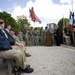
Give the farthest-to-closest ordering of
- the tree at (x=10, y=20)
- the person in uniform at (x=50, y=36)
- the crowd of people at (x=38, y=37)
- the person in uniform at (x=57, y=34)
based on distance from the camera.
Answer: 1. the tree at (x=10, y=20)
2. the crowd of people at (x=38, y=37)
3. the person in uniform at (x=50, y=36)
4. the person in uniform at (x=57, y=34)

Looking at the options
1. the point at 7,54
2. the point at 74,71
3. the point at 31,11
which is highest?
the point at 31,11

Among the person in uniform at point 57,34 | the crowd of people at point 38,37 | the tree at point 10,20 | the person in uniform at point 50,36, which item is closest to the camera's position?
the person in uniform at point 57,34

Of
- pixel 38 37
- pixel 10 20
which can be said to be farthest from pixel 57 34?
pixel 10 20

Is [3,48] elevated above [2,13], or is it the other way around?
[2,13]

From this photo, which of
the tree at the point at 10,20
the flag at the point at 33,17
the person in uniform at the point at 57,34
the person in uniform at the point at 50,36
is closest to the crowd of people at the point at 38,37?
the person in uniform at the point at 50,36

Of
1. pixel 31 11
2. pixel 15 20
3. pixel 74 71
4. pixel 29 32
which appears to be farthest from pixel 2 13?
pixel 74 71

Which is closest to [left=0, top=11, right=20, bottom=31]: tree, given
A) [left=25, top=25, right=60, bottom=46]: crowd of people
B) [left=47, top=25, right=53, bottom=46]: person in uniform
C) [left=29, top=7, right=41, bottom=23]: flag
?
[left=29, top=7, right=41, bottom=23]: flag

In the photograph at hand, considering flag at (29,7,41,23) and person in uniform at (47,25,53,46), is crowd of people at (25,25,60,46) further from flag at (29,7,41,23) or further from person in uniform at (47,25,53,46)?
flag at (29,7,41,23)

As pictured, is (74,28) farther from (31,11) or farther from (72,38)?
(31,11)

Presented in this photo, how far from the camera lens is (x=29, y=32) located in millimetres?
20078

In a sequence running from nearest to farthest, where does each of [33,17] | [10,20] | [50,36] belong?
[50,36]
[33,17]
[10,20]

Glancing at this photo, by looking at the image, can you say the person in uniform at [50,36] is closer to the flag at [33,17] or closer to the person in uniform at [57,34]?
the person in uniform at [57,34]

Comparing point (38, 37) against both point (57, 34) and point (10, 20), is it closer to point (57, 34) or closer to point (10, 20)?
point (57, 34)

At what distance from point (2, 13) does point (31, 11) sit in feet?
123
